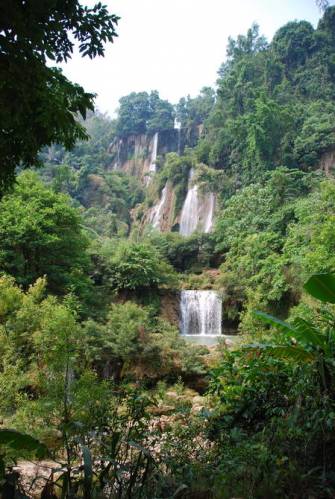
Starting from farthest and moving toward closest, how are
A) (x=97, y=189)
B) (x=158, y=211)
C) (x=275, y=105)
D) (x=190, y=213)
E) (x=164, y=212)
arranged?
(x=97, y=189) → (x=158, y=211) → (x=164, y=212) → (x=190, y=213) → (x=275, y=105)

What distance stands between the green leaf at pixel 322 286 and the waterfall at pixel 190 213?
25.9 metres

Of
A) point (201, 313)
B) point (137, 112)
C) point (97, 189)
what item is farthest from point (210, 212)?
point (137, 112)

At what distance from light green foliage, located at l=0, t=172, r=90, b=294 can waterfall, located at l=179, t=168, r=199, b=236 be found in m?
15.3

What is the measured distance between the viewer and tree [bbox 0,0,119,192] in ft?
8.79

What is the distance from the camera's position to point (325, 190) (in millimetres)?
13172

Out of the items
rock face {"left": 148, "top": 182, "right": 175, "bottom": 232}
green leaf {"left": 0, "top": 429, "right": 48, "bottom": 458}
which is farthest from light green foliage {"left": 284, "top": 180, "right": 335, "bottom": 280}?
rock face {"left": 148, "top": 182, "right": 175, "bottom": 232}

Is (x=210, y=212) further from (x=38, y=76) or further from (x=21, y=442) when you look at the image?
(x=21, y=442)

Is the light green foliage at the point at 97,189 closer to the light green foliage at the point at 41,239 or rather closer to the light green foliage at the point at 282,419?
the light green foliage at the point at 41,239

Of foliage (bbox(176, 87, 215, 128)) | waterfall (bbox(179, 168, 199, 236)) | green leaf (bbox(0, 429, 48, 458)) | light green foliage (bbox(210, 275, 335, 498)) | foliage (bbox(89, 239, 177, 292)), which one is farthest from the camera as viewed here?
foliage (bbox(176, 87, 215, 128))

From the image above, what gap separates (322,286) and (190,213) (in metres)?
26.8

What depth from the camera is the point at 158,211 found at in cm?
3291

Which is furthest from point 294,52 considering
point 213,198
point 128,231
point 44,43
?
point 44,43

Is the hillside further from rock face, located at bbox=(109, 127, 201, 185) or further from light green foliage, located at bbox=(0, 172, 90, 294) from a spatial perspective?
rock face, located at bbox=(109, 127, 201, 185)

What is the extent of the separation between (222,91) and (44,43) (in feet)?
107
